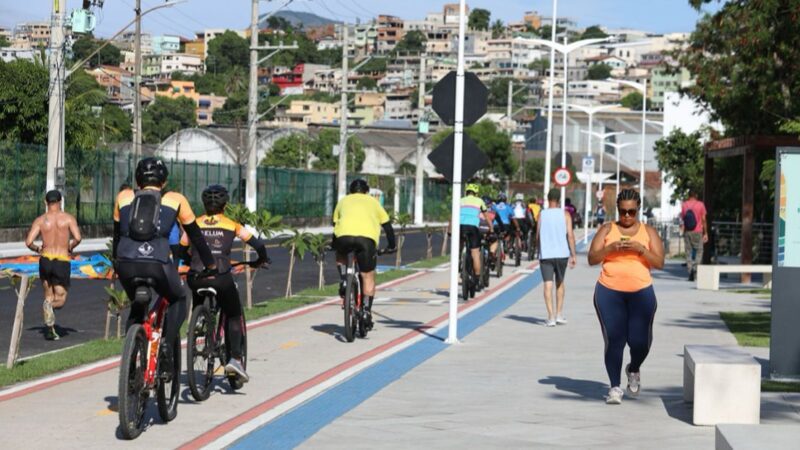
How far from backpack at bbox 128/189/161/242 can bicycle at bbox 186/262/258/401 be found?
151 cm

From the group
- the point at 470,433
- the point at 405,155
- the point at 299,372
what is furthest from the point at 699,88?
the point at 405,155

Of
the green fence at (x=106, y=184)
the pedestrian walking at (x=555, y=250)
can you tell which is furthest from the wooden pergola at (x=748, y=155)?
the green fence at (x=106, y=184)

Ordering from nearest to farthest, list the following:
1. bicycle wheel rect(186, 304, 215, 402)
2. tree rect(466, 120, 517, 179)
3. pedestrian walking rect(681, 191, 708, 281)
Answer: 1. bicycle wheel rect(186, 304, 215, 402)
2. pedestrian walking rect(681, 191, 708, 281)
3. tree rect(466, 120, 517, 179)

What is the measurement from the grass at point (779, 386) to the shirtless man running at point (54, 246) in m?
8.38

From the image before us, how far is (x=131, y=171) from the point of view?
53.5m

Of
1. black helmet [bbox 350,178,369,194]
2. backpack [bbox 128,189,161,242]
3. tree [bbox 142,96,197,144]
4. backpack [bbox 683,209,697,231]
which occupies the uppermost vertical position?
tree [bbox 142,96,197,144]

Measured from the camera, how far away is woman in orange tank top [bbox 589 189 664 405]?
12.5 metres

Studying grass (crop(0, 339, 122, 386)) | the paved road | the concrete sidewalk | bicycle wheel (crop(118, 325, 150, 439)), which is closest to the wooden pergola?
the paved road

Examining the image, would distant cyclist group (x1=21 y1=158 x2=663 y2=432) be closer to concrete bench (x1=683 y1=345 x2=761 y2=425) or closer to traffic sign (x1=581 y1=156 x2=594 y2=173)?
concrete bench (x1=683 y1=345 x2=761 y2=425)

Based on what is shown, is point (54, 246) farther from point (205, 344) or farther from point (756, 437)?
point (756, 437)

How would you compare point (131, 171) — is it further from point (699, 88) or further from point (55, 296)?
point (55, 296)

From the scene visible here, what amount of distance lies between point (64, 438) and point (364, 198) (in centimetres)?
753

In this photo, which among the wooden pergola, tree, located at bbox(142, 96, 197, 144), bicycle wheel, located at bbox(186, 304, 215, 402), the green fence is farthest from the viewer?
tree, located at bbox(142, 96, 197, 144)

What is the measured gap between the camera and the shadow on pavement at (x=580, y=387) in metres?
12.9
